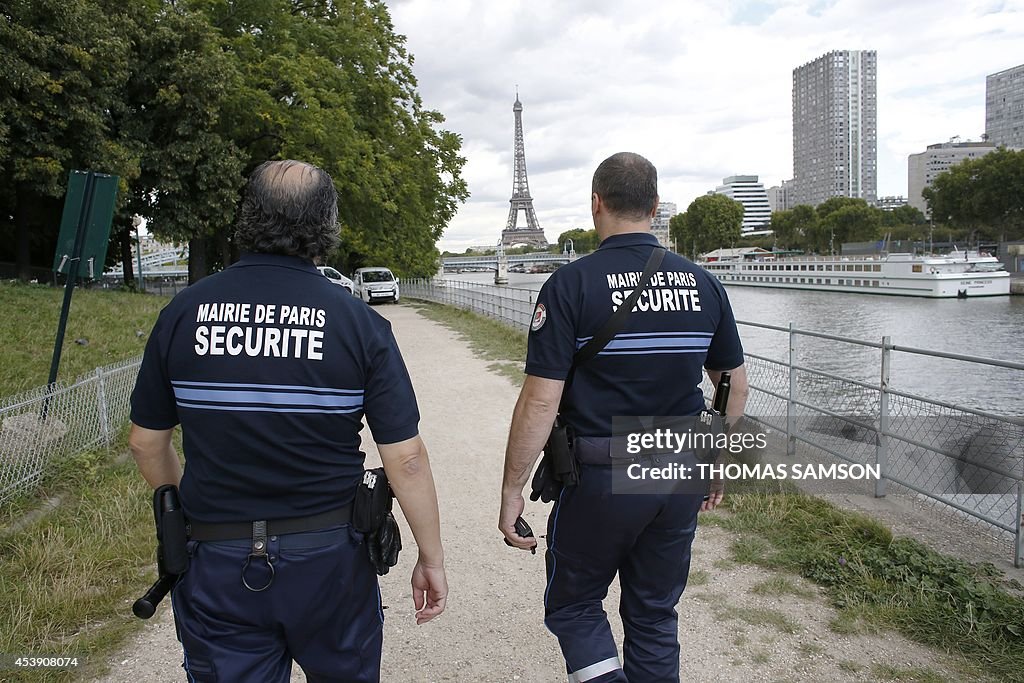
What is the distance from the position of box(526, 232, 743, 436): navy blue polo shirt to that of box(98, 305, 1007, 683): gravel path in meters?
1.45

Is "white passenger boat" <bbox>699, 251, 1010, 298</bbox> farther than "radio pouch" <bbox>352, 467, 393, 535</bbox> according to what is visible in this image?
Yes

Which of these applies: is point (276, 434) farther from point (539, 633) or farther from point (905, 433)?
point (905, 433)

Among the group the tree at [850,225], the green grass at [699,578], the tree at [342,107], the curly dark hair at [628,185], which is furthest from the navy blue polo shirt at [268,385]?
the tree at [850,225]

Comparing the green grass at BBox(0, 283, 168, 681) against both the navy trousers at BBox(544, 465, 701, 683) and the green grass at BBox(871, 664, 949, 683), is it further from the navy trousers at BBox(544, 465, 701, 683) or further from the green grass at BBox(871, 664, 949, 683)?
the green grass at BBox(871, 664, 949, 683)

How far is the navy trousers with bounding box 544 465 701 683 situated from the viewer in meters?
2.60

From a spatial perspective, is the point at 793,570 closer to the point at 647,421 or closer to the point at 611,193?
the point at 647,421

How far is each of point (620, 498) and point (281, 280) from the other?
1344 millimetres

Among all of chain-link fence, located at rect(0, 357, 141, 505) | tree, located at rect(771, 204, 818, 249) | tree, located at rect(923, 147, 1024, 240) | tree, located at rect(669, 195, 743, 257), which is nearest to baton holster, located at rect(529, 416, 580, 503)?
chain-link fence, located at rect(0, 357, 141, 505)

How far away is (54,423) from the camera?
5801 mm

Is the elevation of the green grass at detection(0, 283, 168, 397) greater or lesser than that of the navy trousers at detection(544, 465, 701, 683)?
greater

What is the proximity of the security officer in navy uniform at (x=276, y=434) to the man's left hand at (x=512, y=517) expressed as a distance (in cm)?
65

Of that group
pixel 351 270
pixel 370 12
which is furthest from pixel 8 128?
pixel 351 270

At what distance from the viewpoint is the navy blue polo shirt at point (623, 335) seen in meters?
2.62

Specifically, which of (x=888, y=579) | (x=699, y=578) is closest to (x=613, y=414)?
(x=699, y=578)
